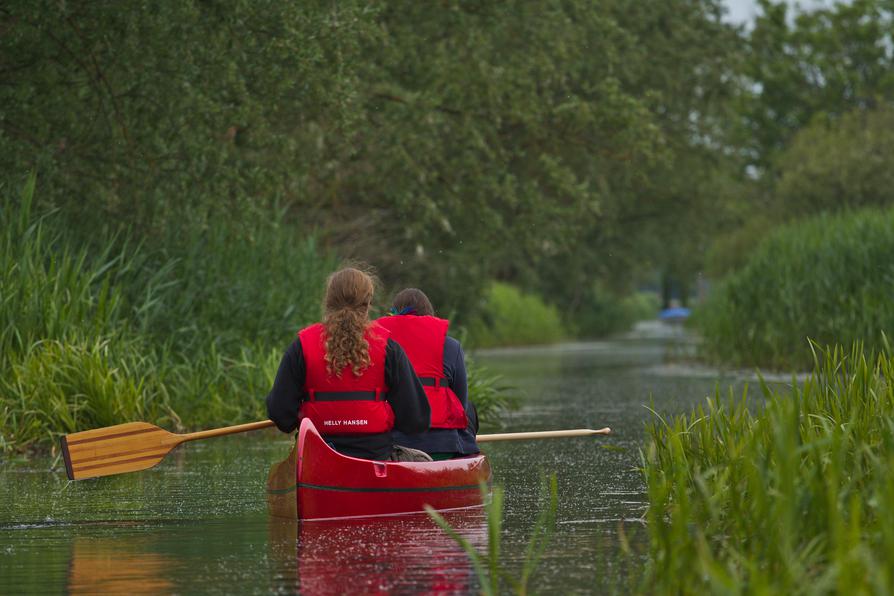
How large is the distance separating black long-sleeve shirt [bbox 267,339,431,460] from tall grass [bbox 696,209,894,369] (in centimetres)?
1233

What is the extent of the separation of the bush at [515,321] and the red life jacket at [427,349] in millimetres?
31226

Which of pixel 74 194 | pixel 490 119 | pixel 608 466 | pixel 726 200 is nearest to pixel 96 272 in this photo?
pixel 74 194

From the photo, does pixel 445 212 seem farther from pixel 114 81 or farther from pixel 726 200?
pixel 726 200

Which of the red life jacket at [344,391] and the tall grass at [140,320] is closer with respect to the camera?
the red life jacket at [344,391]

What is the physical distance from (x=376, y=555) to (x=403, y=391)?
158cm

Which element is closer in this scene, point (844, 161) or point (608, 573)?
point (608, 573)

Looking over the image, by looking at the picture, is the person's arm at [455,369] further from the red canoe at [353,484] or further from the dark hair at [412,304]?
the red canoe at [353,484]

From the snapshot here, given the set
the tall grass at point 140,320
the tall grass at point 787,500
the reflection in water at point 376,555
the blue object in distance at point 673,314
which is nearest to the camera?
the tall grass at point 787,500

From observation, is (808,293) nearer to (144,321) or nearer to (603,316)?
(144,321)

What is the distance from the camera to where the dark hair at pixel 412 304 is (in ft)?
31.2

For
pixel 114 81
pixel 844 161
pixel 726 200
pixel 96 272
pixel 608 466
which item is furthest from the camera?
pixel 726 200

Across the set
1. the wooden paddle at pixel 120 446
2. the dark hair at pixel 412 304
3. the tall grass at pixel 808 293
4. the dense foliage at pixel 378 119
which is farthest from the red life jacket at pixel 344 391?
the tall grass at pixel 808 293

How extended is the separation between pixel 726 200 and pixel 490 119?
2001cm

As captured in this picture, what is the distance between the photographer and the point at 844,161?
39.0 metres
